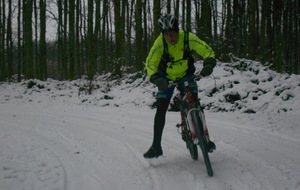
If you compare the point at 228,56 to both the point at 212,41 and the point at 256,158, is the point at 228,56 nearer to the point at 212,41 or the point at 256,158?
the point at 212,41

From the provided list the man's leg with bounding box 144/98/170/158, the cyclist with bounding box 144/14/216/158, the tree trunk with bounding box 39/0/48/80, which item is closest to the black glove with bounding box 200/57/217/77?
the cyclist with bounding box 144/14/216/158

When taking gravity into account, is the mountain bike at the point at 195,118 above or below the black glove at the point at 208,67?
below

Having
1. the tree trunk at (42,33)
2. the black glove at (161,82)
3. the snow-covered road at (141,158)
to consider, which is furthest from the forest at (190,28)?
the black glove at (161,82)

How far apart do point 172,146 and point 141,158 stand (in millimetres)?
814

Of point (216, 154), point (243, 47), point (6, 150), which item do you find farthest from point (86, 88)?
point (216, 154)

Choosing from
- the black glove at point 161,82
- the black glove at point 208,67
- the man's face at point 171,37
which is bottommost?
the black glove at point 161,82

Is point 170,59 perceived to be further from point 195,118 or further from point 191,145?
point 191,145

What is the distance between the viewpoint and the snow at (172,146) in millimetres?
3135

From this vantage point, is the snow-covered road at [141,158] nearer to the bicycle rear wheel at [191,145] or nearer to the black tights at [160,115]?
the bicycle rear wheel at [191,145]

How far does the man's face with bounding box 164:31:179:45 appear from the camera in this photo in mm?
3285

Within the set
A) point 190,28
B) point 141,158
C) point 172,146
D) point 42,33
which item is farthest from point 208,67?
point 42,33

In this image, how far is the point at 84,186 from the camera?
10.1ft

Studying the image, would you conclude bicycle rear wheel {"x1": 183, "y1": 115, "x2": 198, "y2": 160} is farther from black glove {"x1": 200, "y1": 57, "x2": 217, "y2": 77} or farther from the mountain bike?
black glove {"x1": 200, "y1": 57, "x2": 217, "y2": 77}

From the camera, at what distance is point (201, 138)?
319cm
